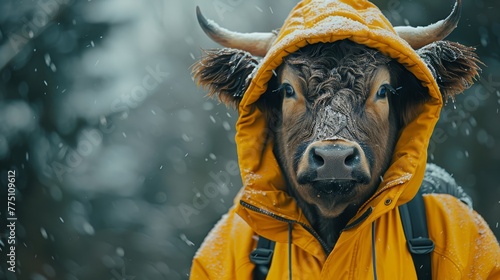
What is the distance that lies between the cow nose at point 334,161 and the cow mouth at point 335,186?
0.26 feet

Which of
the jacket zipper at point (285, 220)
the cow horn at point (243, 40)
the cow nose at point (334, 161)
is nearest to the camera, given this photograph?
the cow nose at point (334, 161)

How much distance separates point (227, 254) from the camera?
496cm

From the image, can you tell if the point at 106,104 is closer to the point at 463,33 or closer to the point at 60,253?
the point at 60,253

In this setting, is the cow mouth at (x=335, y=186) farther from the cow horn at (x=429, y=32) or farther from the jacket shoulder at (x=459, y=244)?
the cow horn at (x=429, y=32)

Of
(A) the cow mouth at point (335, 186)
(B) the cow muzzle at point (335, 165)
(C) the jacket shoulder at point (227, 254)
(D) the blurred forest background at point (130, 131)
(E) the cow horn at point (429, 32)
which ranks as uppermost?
(E) the cow horn at point (429, 32)

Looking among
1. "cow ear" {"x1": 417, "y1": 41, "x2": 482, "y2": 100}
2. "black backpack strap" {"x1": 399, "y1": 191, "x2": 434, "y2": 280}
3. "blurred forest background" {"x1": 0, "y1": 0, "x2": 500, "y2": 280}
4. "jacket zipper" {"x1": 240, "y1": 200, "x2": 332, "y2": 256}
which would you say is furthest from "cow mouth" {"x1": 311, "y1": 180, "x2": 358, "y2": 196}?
"blurred forest background" {"x1": 0, "y1": 0, "x2": 500, "y2": 280}

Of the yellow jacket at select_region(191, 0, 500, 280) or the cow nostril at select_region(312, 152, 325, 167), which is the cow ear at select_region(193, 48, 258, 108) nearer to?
the yellow jacket at select_region(191, 0, 500, 280)

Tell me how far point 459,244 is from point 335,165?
3.55 ft

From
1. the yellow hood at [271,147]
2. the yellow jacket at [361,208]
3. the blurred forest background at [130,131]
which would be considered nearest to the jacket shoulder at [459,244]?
the yellow jacket at [361,208]

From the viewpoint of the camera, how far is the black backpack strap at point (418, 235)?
4.48 metres

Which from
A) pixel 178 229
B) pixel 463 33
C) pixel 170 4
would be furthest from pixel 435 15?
pixel 178 229

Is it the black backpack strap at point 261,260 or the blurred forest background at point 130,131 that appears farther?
the blurred forest background at point 130,131

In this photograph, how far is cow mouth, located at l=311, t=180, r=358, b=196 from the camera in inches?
165

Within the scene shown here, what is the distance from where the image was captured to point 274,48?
445 centimetres
